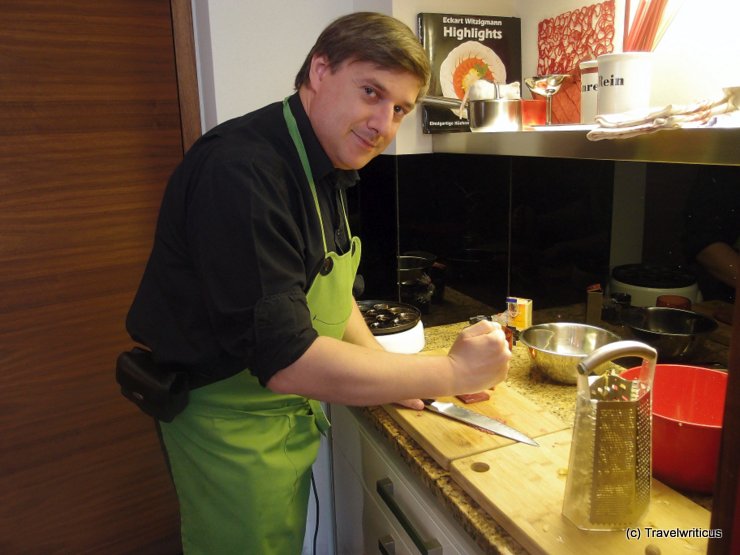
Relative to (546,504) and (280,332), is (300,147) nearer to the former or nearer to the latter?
(280,332)

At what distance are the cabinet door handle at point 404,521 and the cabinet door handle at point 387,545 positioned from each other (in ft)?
0.22

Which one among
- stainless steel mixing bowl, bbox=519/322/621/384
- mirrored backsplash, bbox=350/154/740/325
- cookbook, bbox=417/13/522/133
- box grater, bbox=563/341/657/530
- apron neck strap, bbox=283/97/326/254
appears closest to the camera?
box grater, bbox=563/341/657/530

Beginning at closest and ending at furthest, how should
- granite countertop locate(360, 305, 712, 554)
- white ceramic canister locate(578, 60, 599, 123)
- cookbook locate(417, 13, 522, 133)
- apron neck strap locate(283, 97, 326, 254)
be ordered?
granite countertop locate(360, 305, 712, 554) → apron neck strap locate(283, 97, 326, 254) → white ceramic canister locate(578, 60, 599, 123) → cookbook locate(417, 13, 522, 133)

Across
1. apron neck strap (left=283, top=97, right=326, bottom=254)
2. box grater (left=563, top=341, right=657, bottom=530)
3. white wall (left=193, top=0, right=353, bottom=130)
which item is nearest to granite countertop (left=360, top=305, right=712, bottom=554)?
box grater (left=563, top=341, right=657, bottom=530)

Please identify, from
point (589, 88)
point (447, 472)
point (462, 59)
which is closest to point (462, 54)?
point (462, 59)

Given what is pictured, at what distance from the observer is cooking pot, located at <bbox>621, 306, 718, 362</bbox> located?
1167 mm

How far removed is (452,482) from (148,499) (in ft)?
4.35

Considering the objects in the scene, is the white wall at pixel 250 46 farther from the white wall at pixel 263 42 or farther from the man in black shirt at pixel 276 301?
the man in black shirt at pixel 276 301

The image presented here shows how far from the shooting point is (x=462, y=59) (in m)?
1.58

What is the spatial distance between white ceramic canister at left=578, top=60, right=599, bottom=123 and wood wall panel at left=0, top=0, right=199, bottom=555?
40.6 inches

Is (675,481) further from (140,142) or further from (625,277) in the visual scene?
(140,142)

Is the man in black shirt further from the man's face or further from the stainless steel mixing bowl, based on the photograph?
the stainless steel mixing bowl

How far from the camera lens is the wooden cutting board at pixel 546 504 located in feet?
2.47

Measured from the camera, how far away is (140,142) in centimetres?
166
